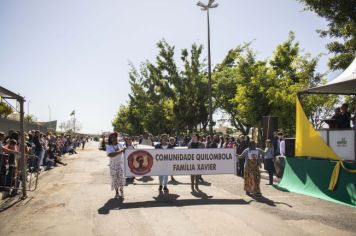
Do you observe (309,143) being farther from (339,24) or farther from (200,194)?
(339,24)

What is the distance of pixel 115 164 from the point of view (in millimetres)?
12664

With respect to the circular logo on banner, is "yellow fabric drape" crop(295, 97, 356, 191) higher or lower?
higher

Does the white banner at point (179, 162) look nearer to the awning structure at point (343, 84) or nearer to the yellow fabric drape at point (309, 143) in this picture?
the yellow fabric drape at point (309, 143)

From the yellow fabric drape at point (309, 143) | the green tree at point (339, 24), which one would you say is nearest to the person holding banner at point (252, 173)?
the yellow fabric drape at point (309, 143)

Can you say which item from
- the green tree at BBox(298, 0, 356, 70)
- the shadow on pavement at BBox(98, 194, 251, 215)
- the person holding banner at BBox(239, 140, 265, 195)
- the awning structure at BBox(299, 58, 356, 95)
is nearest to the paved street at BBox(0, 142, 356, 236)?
the shadow on pavement at BBox(98, 194, 251, 215)

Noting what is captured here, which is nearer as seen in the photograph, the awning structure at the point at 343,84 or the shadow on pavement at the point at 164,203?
the shadow on pavement at the point at 164,203

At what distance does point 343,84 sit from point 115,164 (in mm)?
8180

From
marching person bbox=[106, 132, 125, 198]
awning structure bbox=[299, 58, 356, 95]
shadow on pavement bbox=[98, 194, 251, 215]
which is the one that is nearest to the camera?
shadow on pavement bbox=[98, 194, 251, 215]

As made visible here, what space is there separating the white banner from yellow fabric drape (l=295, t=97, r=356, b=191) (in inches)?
96.8

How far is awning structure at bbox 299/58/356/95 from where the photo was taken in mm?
13547

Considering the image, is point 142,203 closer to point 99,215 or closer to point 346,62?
point 99,215

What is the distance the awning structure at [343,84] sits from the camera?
13547mm

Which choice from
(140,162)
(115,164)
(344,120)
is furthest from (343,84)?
(115,164)

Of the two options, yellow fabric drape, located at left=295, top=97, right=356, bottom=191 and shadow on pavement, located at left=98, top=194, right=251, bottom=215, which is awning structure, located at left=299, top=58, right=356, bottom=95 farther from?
shadow on pavement, located at left=98, top=194, right=251, bottom=215
